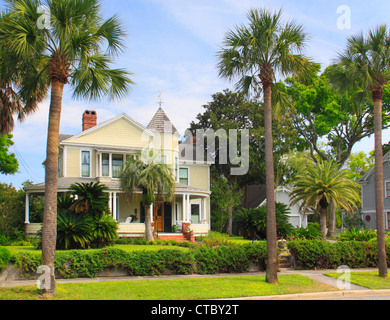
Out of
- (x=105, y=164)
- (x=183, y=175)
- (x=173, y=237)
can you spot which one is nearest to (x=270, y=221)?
(x=173, y=237)

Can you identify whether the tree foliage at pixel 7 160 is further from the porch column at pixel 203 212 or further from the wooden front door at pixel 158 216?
the porch column at pixel 203 212

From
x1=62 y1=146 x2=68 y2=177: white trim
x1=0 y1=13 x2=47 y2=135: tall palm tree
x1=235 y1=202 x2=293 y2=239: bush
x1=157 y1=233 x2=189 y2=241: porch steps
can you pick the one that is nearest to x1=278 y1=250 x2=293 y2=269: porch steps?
x1=235 y1=202 x2=293 y2=239: bush

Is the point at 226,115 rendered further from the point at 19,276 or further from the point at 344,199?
the point at 19,276

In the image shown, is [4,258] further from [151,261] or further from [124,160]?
[124,160]

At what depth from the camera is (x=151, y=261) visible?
15.4m

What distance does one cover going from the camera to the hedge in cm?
1424

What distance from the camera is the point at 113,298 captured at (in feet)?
36.1

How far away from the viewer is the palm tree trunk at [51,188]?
440 inches

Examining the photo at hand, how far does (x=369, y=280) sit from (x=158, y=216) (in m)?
18.8

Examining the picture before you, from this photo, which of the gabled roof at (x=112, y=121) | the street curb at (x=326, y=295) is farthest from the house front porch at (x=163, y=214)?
the street curb at (x=326, y=295)

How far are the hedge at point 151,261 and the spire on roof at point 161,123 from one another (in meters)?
16.6

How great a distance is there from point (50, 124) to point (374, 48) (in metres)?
12.9

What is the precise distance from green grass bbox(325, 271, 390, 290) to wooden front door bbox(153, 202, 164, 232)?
16.8 m
